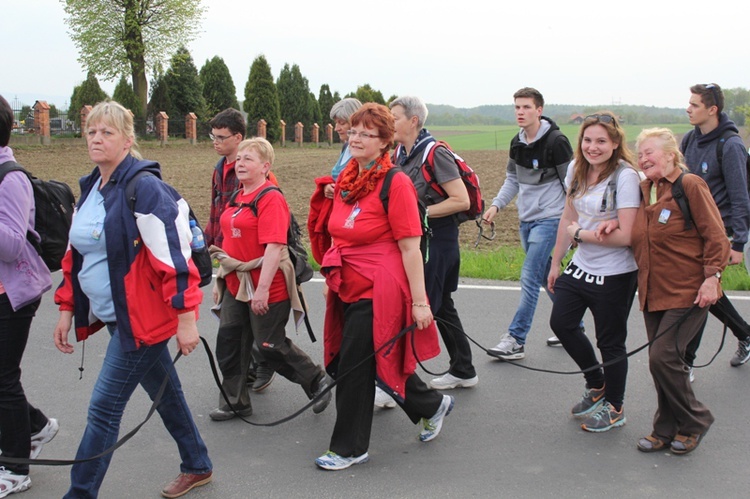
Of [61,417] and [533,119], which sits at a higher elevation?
[533,119]

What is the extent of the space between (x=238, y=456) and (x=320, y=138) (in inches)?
2134

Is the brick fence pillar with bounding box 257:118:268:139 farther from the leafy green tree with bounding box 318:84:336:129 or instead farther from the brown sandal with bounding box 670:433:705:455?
the brown sandal with bounding box 670:433:705:455

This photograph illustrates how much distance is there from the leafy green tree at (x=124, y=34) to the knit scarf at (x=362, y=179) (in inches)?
1750

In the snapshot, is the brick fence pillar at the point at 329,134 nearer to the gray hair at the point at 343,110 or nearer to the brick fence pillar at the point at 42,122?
the brick fence pillar at the point at 42,122

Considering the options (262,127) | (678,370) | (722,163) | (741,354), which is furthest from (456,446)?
(262,127)

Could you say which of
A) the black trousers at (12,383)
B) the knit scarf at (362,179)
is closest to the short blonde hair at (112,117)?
the black trousers at (12,383)

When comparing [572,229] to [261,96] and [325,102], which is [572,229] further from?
[325,102]

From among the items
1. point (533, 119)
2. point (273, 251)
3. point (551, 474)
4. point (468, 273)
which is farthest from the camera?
point (468, 273)

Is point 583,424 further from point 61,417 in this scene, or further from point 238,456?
point 61,417

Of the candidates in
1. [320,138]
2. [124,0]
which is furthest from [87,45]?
[320,138]

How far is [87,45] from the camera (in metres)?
47.3

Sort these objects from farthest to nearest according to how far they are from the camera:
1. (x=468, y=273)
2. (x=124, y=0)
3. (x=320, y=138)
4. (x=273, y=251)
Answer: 1. (x=320, y=138)
2. (x=124, y=0)
3. (x=468, y=273)
4. (x=273, y=251)

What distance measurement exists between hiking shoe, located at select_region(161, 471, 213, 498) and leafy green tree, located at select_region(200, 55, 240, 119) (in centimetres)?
4667

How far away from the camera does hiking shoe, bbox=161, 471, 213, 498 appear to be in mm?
4055
